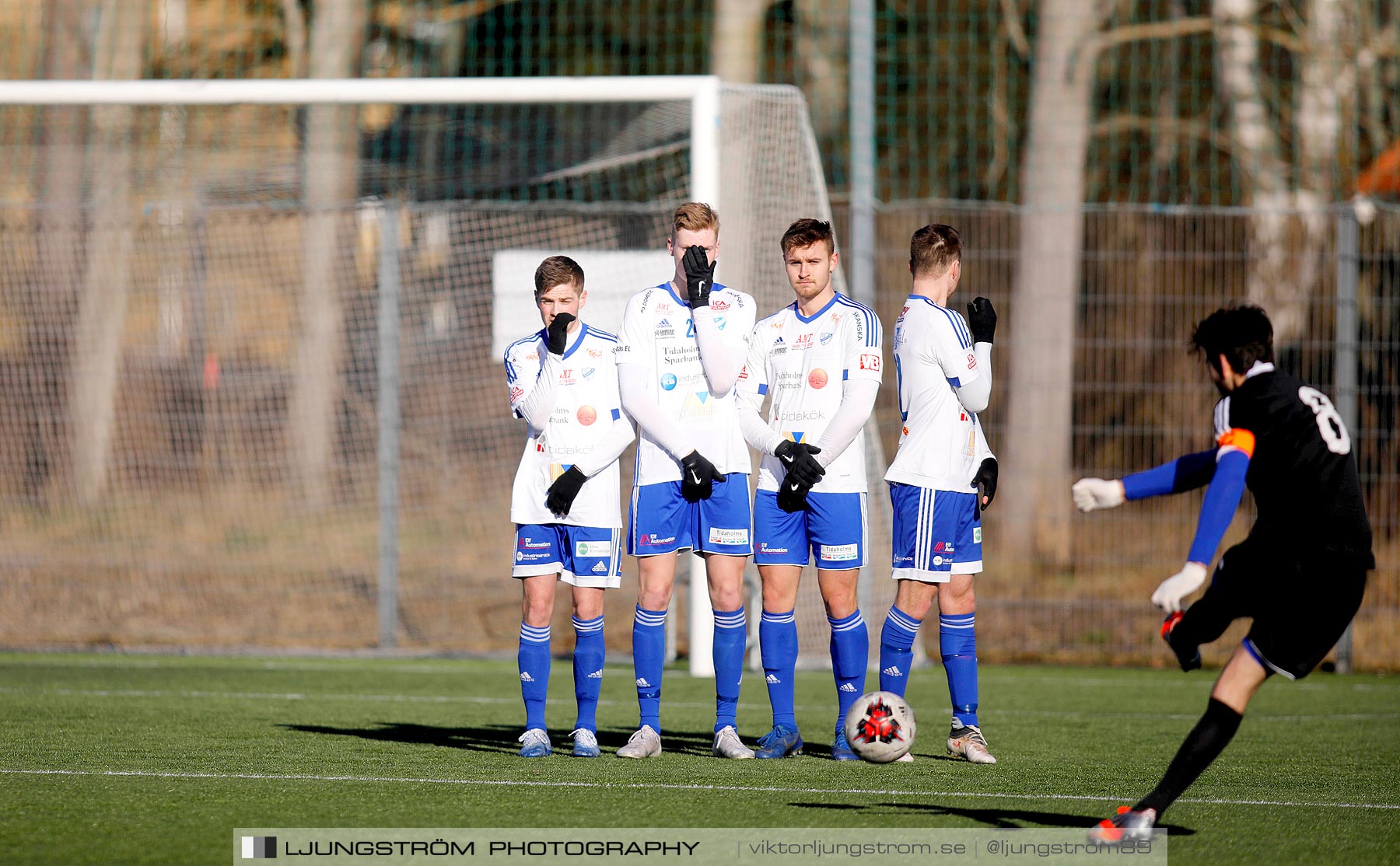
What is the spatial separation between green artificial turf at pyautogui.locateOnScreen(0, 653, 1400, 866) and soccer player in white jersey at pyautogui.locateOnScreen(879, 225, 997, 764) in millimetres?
643

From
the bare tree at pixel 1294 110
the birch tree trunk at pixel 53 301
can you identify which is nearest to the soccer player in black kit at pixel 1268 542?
the birch tree trunk at pixel 53 301

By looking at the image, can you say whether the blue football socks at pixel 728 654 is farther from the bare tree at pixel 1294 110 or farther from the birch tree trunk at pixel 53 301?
the bare tree at pixel 1294 110

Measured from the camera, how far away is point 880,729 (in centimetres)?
588

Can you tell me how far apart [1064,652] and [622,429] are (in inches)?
219

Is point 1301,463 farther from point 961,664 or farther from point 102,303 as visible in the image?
point 102,303

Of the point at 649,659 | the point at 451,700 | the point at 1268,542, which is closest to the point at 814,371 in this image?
the point at 649,659

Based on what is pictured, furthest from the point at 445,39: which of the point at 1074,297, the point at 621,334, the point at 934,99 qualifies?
the point at 621,334

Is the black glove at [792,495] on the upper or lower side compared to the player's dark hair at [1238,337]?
lower

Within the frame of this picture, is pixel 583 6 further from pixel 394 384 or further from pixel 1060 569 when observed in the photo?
pixel 1060 569

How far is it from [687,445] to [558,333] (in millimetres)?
690

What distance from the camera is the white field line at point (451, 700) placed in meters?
8.20

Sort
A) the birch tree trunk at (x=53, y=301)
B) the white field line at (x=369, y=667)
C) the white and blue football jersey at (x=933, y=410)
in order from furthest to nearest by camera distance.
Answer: the birch tree trunk at (x=53, y=301) → the white field line at (x=369, y=667) → the white and blue football jersey at (x=933, y=410)

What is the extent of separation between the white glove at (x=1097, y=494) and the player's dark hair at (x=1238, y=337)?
1.81 ft

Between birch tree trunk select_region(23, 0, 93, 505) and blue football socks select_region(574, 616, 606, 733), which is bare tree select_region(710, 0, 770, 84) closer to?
birch tree trunk select_region(23, 0, 93, 505)
